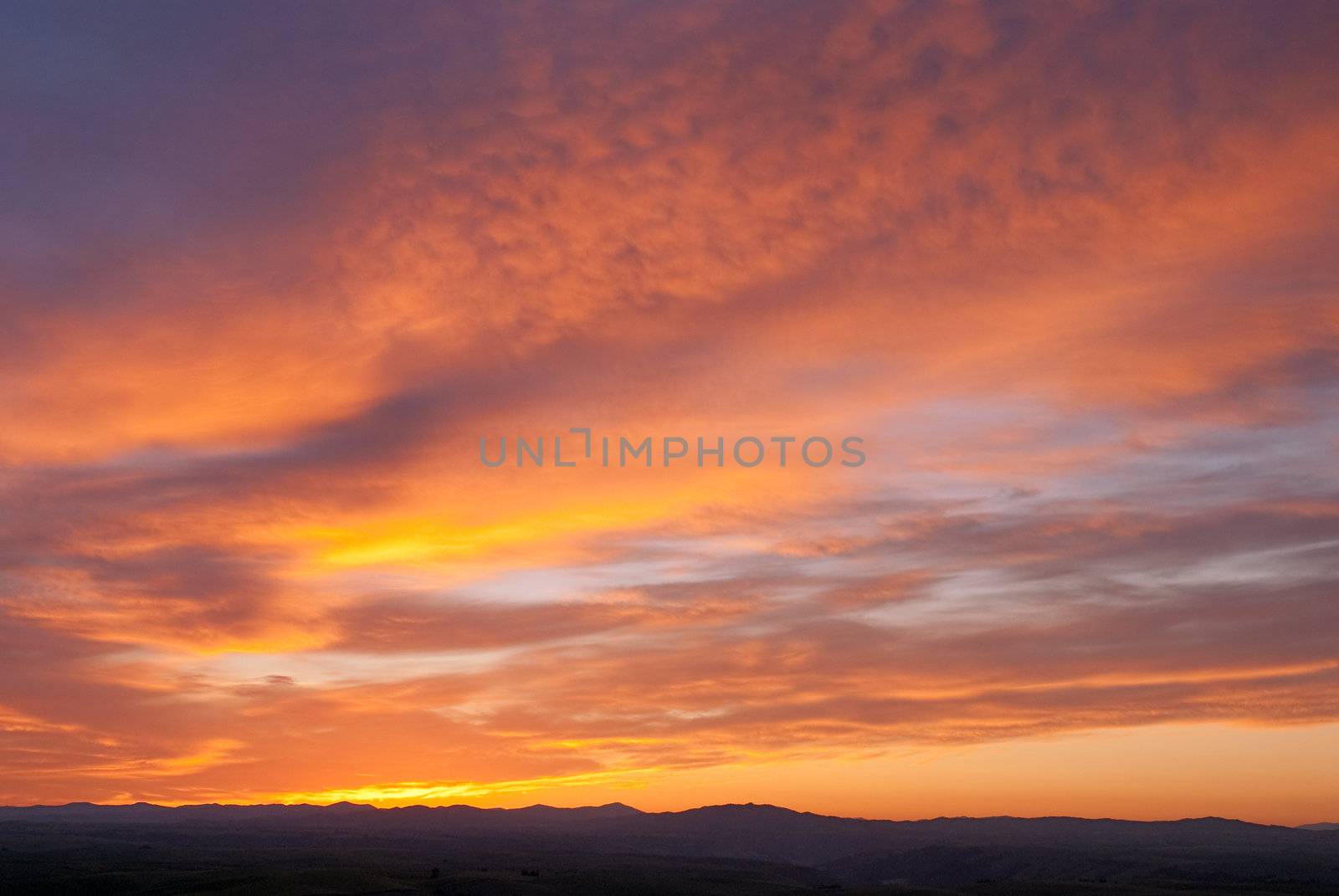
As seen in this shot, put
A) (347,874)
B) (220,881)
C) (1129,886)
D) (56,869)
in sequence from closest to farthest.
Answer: (220,881)
(347,874)
(1129,886)
(56,869)

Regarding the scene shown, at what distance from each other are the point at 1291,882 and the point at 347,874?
13648cm

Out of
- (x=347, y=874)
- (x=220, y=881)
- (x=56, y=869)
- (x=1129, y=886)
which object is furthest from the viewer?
(x=56, y=869)

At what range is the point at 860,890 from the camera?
139 metres

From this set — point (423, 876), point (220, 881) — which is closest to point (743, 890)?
point (423, 876)

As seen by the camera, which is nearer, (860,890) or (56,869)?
(860,890)

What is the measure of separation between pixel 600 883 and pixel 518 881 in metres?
11.1

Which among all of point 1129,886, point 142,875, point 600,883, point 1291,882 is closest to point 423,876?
point 600,883

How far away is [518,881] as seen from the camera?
479 feet

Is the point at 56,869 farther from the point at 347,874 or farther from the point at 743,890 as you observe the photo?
the point at 743,890

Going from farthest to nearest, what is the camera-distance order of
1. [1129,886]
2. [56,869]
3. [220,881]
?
[56,869], [1129,886], [220,881]

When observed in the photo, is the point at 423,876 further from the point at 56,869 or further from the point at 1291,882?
the point at 1291,882

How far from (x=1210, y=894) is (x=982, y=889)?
91.0 feet

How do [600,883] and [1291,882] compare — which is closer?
[600,883]

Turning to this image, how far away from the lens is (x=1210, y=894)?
136 meters
